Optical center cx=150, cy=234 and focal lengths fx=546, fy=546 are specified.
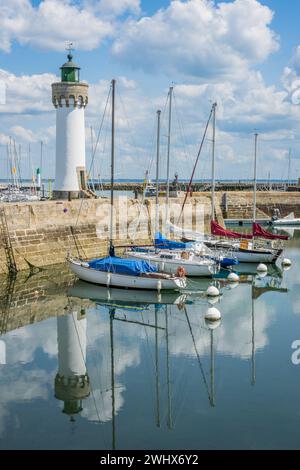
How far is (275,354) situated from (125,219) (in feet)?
71.1

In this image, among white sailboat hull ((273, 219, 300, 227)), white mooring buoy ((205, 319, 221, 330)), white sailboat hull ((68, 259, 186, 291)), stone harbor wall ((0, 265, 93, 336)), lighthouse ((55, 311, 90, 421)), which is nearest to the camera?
lighthouse ((55, 311, 90, 421))

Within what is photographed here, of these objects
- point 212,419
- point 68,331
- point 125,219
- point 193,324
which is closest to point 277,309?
point 193,324

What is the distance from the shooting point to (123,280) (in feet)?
84.2

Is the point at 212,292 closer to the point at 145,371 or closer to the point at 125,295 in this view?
A: the point at 125,295

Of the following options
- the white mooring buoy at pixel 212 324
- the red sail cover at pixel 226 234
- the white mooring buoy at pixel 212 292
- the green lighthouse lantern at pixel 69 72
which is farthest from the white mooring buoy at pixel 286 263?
the green lighthouse lantern at pixel 69 72

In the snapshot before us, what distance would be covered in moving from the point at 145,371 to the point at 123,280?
10189mm

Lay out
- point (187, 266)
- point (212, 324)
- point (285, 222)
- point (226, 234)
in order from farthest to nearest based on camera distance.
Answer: point (285, 222) → point (226, 234) → point (187, 266) → point (212, 324)

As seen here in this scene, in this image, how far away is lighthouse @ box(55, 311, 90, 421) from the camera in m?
13.9

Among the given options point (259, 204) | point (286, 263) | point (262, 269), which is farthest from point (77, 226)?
point (259, 204)

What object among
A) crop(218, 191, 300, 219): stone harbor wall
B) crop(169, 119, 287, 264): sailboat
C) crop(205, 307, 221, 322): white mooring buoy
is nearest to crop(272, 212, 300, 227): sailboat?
crop(218, 191, 300, 219): stone harbor wall

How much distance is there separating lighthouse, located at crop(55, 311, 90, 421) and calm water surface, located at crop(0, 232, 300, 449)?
3cm

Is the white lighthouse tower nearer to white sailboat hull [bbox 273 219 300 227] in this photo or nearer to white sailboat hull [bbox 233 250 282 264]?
white sailboat hull [bbox 233 250 282 264]

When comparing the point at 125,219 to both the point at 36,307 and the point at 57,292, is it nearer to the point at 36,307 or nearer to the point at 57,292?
the point at 57,292

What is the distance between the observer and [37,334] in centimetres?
1938
